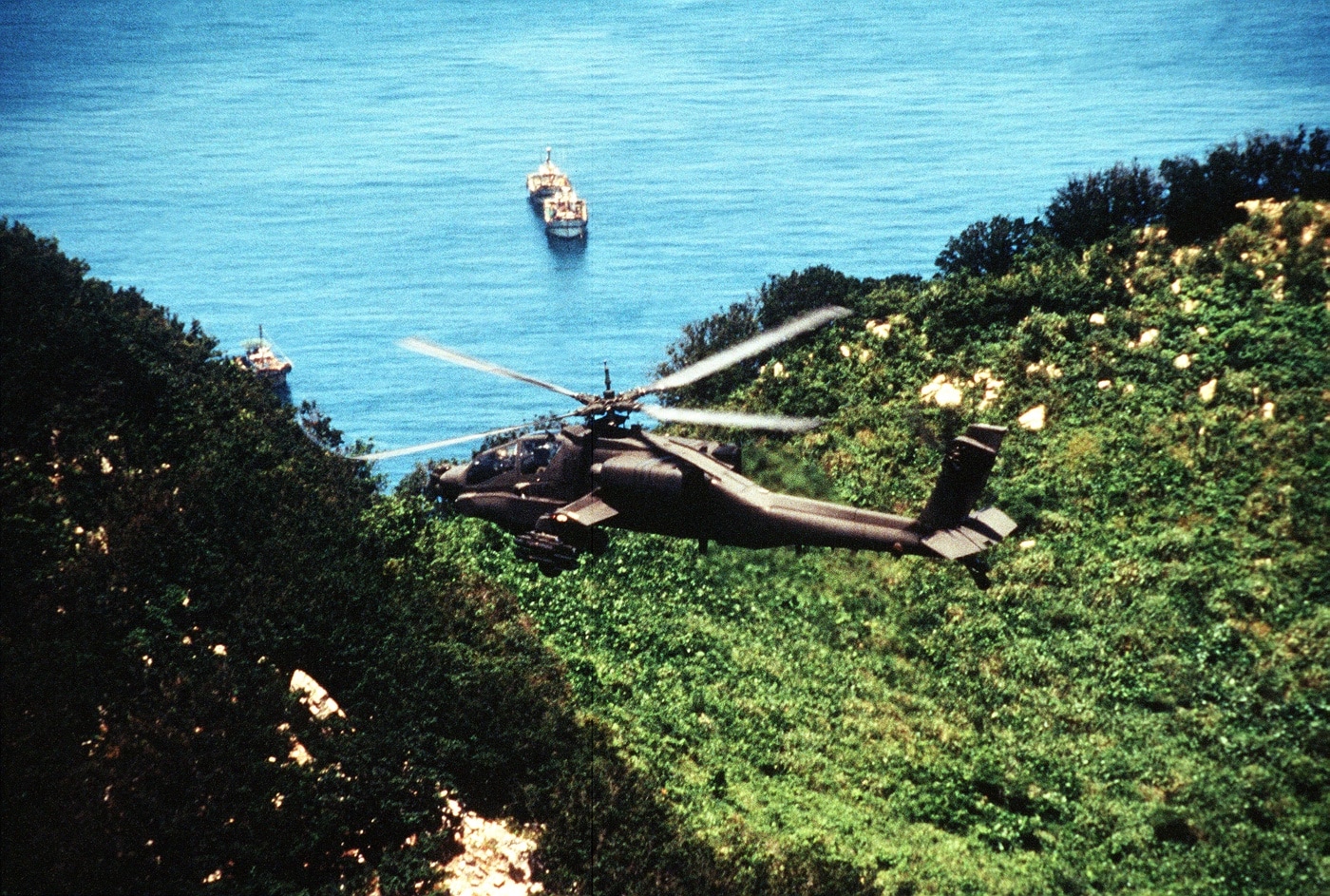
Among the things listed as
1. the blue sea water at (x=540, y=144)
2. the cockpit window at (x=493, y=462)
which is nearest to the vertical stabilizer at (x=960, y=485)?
the cockpit window at (x=493, y=462)

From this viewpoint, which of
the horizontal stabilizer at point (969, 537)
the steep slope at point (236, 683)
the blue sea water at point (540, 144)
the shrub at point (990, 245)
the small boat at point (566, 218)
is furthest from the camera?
the small boat at point (566, 218)

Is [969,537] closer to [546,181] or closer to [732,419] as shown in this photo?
[732,419]

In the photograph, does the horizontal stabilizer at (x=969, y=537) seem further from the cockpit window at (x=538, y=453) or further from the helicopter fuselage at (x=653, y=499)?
the cockpit window at (x=538, y=453)

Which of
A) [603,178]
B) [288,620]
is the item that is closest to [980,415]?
[288,620]

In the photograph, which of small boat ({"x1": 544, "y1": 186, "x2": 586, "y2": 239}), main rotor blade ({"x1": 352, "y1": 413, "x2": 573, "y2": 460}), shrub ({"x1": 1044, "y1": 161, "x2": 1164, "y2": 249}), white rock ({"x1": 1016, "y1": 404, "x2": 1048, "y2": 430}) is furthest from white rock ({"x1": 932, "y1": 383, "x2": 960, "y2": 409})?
small boat ({"x1": 544, "y1": 186, "x2": 586, "y2": 239})

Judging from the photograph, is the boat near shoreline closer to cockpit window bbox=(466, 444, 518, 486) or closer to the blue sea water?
the blue sea water

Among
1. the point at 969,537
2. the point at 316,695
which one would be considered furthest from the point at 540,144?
the point at 969,537
